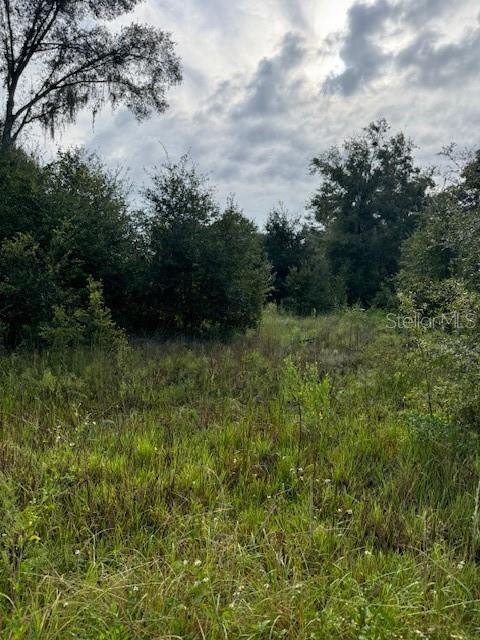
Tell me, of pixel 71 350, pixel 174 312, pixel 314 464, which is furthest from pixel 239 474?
pixel 174 312

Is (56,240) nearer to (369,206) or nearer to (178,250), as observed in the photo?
(178,250)

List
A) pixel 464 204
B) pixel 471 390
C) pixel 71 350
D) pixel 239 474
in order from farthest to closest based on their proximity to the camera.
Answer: pixel 464 204 → pixel 71 350 → pixel 471 390 → pixel 239 474

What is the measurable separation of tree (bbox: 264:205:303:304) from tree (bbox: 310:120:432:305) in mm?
3220

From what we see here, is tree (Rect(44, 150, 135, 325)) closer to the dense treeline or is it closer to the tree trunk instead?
the dense treeline

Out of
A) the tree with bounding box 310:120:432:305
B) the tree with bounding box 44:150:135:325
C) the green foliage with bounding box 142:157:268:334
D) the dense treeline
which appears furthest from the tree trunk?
the tree with bounding box 310:120:432:305

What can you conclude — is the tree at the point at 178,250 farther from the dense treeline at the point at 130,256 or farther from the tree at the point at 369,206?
the tree at the point at 369,206

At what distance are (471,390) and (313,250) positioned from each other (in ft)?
59.3

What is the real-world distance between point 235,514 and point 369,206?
2295 centimetres

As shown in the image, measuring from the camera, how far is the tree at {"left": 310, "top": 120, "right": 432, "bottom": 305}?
2272cm

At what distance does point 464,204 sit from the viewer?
36.9 feet

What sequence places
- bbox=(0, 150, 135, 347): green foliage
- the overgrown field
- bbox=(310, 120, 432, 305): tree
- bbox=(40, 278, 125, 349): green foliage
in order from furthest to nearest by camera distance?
bbox=(310, 120, 432, 305): tree → bbox=(0, 150, 135, 347): green foliage → bbox=(40, 278, 125, 349): green foliage → the overgrown field

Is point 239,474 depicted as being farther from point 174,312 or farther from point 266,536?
point 174,312

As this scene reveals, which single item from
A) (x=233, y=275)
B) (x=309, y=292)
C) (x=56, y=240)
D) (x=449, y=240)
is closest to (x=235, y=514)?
(x=56, y=240)

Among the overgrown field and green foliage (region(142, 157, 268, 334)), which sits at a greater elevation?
green foliage (region(142, 157, 268, 334))
